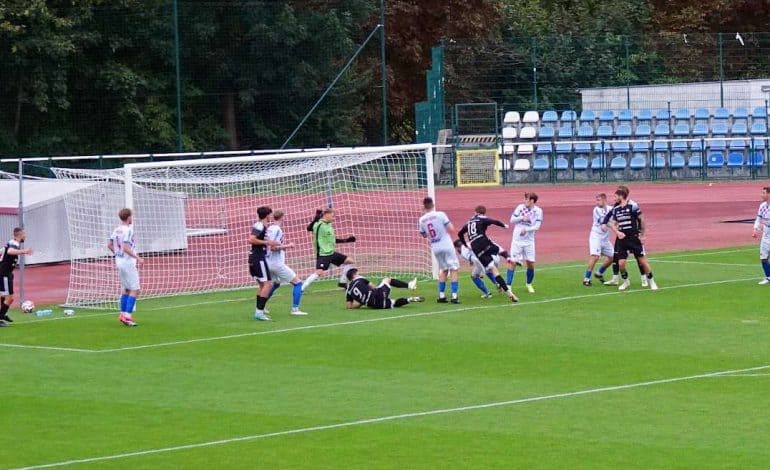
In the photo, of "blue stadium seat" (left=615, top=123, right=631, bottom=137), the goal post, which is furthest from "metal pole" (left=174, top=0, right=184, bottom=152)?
"blue stadium seat" (left=615, top=123, right=631, bottom=137)

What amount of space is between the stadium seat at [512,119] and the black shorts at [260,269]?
3160cm

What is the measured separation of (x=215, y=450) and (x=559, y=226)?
84.2 feet

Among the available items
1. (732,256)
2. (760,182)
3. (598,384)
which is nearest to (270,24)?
(760,182)

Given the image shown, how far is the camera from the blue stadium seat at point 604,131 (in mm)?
52250

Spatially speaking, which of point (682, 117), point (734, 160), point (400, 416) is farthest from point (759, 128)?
point (400, 416)

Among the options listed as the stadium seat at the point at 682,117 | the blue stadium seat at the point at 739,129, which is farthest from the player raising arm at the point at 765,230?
the stadium seat at the point at 682,117

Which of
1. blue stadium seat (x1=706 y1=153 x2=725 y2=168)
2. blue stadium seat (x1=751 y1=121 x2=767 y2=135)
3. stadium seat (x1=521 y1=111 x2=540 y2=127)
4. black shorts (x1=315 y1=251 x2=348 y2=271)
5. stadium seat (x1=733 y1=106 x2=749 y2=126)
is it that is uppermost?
stadium seat (x1=521 y1=111 x2=540 y2=127)

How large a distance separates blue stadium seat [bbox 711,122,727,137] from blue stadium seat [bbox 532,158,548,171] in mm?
6081

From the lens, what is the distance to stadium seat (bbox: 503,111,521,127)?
175 feet

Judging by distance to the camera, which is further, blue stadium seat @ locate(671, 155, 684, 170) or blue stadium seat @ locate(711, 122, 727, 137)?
blue stadium seat @ locate(711, 122, 727, 137)

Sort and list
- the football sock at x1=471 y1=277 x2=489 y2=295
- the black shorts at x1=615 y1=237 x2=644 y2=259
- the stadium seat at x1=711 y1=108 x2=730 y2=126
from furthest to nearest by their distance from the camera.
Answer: the stadium seat at x1=711 y1=108 x2=730 y2=126 → the black shorts at x1=615 y1=237 x2=644 y2=259 → the football sock at x1=471 y1=277 x2=489 y2=295

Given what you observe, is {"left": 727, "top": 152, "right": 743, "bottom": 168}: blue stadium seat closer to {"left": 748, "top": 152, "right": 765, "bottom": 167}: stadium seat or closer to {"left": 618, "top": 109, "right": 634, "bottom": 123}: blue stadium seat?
{"left": 748, "top": 152, "right": 765, "bottom": 167}: stadium seat

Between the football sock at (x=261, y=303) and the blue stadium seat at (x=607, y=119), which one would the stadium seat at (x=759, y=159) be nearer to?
the blue stadium seat at (x=607, y=119)

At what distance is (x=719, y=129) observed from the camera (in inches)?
2015
